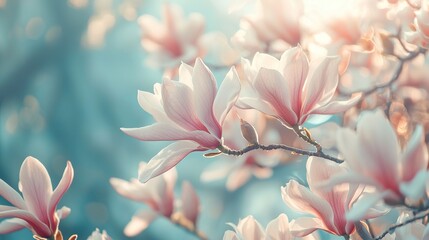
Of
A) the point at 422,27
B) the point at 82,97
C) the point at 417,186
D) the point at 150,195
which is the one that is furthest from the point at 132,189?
the point at 82,97

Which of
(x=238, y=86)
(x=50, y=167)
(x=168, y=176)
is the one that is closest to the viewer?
(x=238, y=86)

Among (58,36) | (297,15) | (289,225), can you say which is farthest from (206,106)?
(58,36)

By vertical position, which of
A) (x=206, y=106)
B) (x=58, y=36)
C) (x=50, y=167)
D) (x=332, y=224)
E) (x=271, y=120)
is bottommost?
(x=50, y=167)

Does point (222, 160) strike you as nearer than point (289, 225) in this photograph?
No

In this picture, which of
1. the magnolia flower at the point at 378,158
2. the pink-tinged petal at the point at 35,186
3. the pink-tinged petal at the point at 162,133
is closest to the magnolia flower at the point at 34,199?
the pink-tinged petal at the point at 35,186

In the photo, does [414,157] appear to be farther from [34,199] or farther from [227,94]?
[34,199]

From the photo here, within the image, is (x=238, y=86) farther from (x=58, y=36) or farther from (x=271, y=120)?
(x=58, y=36)
